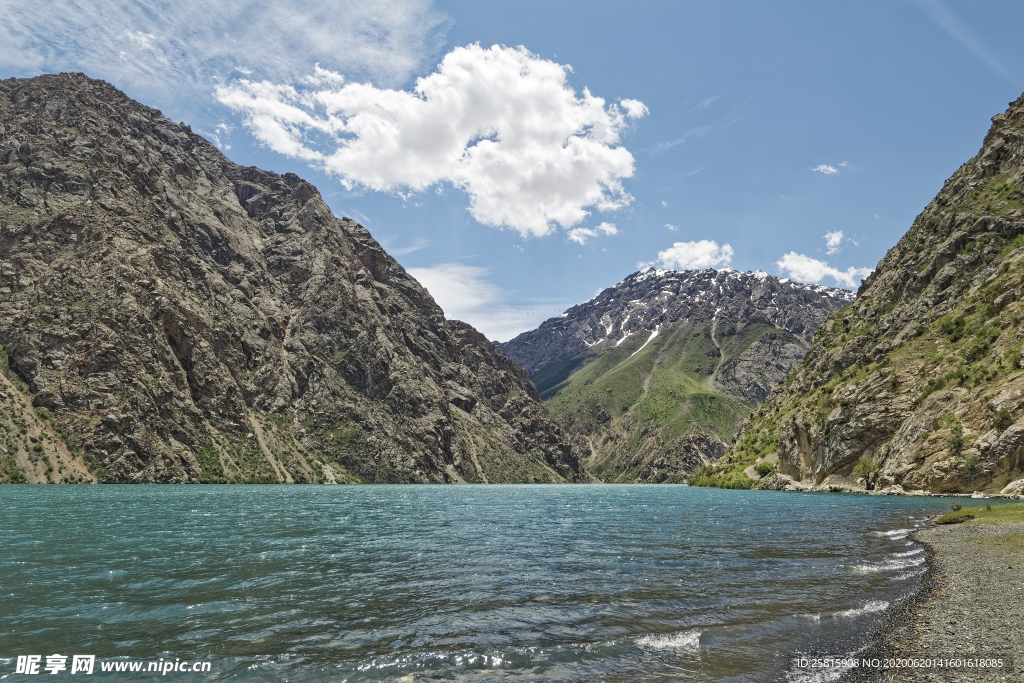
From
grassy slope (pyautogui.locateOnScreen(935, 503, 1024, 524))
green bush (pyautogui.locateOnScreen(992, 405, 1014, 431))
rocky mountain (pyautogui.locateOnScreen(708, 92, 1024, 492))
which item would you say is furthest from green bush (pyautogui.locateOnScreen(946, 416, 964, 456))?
grassy slope (pyautogui.locateOnScreen(935, 503, 1024, 524))

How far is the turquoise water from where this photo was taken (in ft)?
48.5

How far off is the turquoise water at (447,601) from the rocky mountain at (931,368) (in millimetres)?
44833

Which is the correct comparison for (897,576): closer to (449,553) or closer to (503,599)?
(503,599)

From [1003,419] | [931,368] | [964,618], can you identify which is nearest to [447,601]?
[964,618]

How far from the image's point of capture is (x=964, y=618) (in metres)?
16.8

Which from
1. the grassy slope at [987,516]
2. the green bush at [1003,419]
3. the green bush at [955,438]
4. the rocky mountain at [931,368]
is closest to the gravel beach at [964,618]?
the grassy slope at [987,516]

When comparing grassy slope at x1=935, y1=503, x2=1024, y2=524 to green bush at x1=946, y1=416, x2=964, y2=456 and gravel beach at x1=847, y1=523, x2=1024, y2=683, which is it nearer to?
gravel beach at x1=847, y1=523, x2=1024, y2=683

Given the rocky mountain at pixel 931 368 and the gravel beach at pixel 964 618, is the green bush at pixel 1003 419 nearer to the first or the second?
the rocky mountain at pixel 931 368

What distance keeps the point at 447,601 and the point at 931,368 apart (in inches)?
4102

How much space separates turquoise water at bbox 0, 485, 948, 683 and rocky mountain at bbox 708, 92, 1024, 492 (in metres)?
44.8

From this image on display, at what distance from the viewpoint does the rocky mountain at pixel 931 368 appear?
A: 2884 inches

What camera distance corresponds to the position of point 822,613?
19.0 m

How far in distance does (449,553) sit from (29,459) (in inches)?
6508

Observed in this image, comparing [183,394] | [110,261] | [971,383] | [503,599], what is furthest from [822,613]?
[110,261]
